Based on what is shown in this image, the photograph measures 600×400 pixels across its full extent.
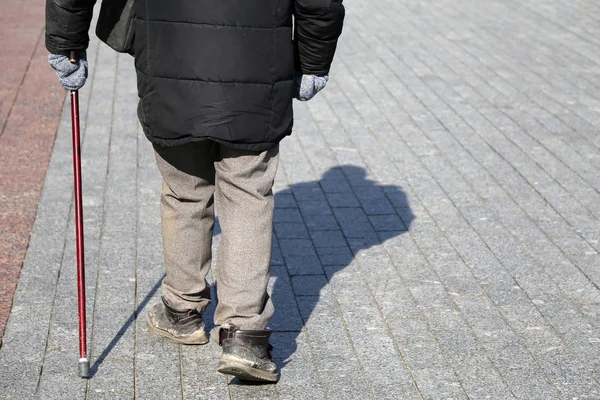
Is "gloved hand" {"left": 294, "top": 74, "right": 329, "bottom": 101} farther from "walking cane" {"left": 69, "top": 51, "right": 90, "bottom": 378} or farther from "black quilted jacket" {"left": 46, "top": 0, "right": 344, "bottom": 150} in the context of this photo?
"walking cane" {"left": 69, "top": 51, "right": 90, "bottom": 378}

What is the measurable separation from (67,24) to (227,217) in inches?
36.8

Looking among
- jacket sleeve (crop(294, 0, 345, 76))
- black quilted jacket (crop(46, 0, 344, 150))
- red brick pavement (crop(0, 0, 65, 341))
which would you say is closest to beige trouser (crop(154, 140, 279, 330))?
black quilted jacket (crop(46, 0, 344, 150))

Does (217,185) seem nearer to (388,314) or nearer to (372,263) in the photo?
(388,314)

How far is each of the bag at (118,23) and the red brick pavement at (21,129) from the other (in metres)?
1.39

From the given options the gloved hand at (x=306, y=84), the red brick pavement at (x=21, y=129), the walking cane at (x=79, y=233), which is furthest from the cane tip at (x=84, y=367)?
the gloved hand at (x=306, y=84)

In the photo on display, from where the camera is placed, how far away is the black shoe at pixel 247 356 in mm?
3807

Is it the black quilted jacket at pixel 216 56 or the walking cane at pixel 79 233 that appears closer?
the black quilted jacket at pixel 216 56

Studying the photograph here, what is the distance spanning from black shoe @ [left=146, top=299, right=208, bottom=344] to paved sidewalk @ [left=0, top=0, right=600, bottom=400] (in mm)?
45

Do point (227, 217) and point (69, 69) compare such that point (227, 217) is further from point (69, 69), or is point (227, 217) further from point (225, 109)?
point (69, 69)

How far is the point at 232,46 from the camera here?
355 centimetres

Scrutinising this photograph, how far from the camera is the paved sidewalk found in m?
4.03

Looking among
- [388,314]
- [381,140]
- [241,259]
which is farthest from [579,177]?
[241,259]

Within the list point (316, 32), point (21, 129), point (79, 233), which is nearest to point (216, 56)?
point (316, 32)

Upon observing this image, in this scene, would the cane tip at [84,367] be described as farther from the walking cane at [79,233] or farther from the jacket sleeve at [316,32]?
the jacket sleeve at [316,32]
